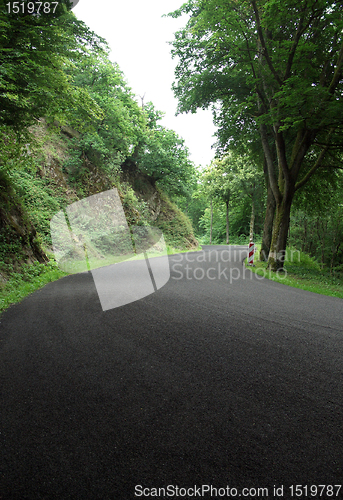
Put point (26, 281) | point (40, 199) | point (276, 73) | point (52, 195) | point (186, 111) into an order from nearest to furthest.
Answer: point (26, 281) → point (276, 73) → point (186, 111) → point (40, 199) → point (52, 195)

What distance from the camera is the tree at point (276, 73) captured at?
329 inches

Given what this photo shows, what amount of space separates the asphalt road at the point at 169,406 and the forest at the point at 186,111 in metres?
5.53

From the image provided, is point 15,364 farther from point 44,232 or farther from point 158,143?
point 158,143

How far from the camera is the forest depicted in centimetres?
682

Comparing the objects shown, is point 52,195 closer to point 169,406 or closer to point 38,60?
point 38,60

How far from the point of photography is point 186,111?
13688 millimetres

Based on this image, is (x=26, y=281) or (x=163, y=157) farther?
(x=163, y=157)

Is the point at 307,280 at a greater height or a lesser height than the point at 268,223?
lesser

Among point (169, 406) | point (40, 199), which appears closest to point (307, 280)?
point (169, 406)

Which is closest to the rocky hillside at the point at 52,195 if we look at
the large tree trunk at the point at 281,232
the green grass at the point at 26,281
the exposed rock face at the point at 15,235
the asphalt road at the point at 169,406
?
the exposed rock face at the point at 15,235

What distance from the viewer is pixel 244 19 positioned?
33.2ft

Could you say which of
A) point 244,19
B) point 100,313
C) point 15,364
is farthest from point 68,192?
point 15,364

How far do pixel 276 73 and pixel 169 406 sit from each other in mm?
11650

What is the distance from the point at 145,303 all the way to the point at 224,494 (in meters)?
4.40
